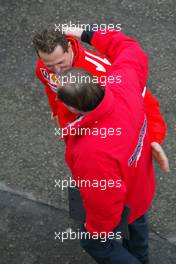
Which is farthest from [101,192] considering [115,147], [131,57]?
[131,57]

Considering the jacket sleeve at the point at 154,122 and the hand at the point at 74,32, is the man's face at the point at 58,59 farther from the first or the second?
the jacket sleeve at the point at 154,122

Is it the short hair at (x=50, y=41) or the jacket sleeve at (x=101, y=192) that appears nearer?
the jacket sleeve at (x=101, y=192)

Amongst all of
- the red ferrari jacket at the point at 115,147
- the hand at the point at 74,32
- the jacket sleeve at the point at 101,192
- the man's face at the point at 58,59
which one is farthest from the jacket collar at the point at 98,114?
the hand at the point at 74,32

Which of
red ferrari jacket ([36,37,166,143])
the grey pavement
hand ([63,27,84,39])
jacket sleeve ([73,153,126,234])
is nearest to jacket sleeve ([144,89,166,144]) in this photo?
red ferrari jacket ([36,37,166,143])

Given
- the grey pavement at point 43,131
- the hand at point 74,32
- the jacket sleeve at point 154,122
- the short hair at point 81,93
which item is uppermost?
the short hair at point 81,93

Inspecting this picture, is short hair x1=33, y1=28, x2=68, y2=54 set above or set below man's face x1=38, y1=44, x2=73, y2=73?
above

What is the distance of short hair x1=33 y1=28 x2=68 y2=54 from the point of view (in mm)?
3305

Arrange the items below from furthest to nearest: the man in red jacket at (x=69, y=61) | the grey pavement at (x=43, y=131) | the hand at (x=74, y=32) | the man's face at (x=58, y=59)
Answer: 1. the grey pavement at (x=43, y=131)
2. the hand at (x=74, y=32)
3. the man's face at (x=58, y=59)
4. the man in red jacket at (x=69, y=61)

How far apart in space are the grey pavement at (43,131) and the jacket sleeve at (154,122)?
4.14 ft

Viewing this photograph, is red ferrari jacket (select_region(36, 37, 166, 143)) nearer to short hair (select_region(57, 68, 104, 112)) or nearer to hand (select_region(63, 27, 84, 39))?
hand (select_region(63, 27, 84, 39))

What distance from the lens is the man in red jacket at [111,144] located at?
2605 millimetres

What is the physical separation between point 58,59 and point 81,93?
804 mm

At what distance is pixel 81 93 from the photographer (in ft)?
8.45

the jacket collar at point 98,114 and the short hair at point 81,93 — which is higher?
the short hair at point 81,93
